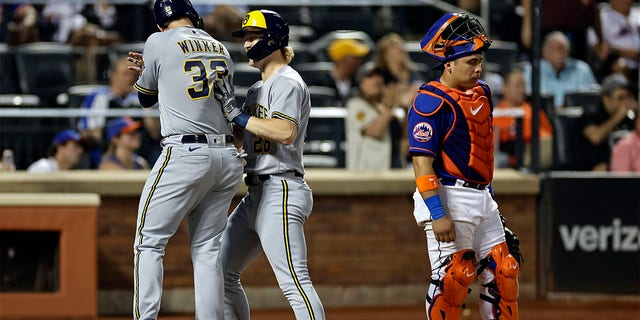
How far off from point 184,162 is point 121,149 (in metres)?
3.56

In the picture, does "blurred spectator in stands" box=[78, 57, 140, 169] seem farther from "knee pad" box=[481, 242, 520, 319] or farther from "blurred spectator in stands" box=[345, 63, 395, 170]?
"knee pad" box=[481, 242, 520, 319]

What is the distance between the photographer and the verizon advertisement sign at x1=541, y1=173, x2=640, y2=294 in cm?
888

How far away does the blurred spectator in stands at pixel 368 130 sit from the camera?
29.9ft

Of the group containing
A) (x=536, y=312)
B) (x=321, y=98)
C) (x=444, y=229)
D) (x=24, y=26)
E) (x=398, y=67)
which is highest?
(x=24, y=26)

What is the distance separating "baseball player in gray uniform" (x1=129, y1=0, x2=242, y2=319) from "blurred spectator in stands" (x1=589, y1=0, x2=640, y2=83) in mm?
6138

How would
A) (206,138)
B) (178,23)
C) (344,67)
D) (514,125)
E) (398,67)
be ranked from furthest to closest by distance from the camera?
(344,67)
(398,67)
(514,125)
(178,23)
(206,138)

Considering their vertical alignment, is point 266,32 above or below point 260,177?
above

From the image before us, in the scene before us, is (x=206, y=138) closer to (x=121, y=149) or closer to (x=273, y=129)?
(x=273, y=129)

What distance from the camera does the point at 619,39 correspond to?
1119 centimetres

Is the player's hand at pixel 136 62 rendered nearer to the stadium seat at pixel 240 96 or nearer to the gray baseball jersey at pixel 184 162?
the gray baseball jersey at pixel 184 162

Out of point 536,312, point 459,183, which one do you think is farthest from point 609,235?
point 459,183

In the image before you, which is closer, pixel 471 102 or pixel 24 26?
pixel 471 102

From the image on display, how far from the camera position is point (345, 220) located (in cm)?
865

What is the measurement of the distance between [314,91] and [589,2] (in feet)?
9.49
